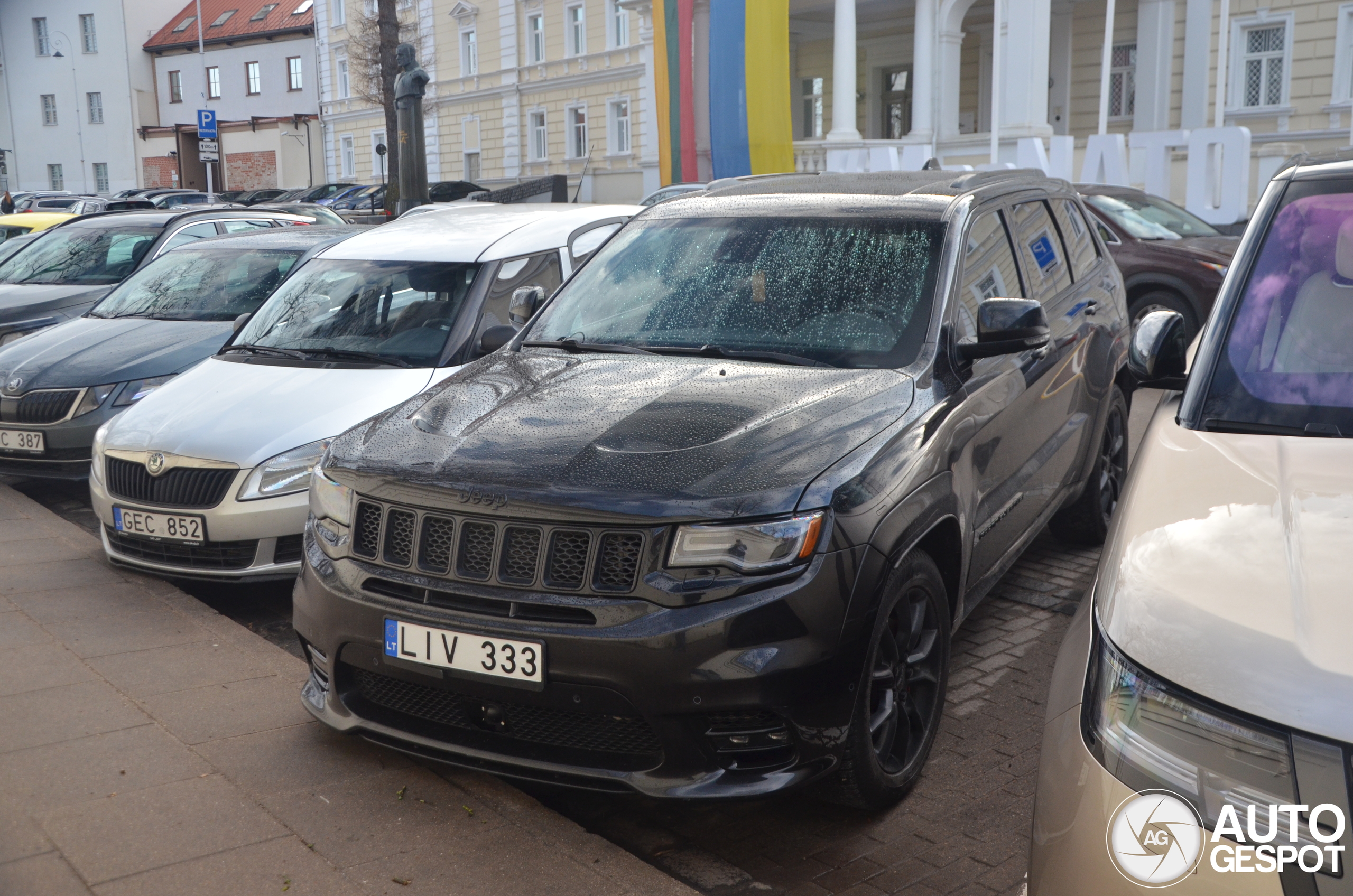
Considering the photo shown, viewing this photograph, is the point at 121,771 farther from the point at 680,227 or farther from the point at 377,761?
the point at 680,227

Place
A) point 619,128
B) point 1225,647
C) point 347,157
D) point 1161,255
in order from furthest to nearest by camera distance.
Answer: point 347,157
point 619,128
point 1161,255
point 1225,647

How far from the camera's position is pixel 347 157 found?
56.0m

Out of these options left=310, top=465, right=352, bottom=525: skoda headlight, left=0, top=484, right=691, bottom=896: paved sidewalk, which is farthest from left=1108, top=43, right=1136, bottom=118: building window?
left=310, top=465, right=352, bottom=525: skoda headlight

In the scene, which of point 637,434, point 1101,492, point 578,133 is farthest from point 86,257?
point 578,133

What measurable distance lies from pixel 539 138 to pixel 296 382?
1657 inches

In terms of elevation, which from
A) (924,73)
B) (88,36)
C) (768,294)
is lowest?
(768,294)

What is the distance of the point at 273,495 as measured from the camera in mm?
5336

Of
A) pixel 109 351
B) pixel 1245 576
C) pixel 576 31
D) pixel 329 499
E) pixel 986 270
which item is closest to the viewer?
pixel 1245 576

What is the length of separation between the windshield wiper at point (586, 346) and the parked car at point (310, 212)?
7890 mm

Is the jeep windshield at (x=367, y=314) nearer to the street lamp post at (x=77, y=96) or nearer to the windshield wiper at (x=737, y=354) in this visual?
the windshield wiper at (x=737, y=354)

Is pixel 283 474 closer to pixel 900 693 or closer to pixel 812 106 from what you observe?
pixel 900 693

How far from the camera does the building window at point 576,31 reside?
142ft

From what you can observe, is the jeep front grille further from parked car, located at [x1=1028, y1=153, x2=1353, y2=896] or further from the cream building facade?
the cream building facade

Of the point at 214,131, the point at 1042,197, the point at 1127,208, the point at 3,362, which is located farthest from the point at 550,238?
the point at 214,131
